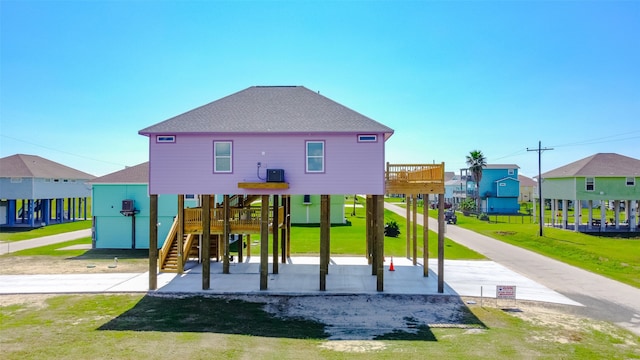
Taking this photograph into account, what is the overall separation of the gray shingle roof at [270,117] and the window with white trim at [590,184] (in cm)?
3161

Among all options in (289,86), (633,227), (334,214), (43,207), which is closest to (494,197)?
(633,227)

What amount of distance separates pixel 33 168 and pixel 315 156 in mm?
39046

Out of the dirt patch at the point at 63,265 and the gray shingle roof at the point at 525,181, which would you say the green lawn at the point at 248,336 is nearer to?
the dirt patch at the point at 63,265

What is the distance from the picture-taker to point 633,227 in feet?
127

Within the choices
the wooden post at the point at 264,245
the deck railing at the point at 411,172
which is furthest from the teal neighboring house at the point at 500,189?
the wooden post at the point at 264,245

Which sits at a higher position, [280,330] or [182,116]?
[182,116]

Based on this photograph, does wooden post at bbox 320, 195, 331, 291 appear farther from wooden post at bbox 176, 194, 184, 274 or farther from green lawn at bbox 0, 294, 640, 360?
wooden post at bbox 176, 194, 184, 274

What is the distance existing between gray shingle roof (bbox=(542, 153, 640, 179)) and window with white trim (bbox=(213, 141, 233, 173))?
119ft

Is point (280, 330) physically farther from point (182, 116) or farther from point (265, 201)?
point (182, 116)

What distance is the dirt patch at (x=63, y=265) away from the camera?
2080cm

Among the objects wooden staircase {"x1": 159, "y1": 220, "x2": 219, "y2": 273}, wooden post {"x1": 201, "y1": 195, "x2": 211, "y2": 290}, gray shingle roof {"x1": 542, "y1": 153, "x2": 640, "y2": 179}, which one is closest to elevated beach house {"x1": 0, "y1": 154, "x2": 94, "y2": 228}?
wooden staircase {"x1": 159, "y1": 220, "x2": 219, "y2": 273}

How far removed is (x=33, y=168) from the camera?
1635 inches

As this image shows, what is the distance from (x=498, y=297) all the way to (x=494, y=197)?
2130 inches

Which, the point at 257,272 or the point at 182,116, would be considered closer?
the point at 182,116
